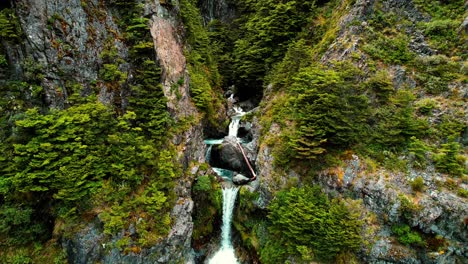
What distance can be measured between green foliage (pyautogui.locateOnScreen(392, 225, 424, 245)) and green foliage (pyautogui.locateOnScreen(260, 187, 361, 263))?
1.61m

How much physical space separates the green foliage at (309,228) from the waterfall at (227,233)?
254 centimetres

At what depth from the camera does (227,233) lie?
15922 mm

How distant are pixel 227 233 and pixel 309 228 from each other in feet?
19.1

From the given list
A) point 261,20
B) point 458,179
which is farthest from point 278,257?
point 261,20

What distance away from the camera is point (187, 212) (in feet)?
47.2

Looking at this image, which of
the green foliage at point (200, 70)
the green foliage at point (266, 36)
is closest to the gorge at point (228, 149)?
the green foliage at point (200, 70)

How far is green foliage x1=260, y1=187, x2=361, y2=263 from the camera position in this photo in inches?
462

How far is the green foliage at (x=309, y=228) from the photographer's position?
11727mm

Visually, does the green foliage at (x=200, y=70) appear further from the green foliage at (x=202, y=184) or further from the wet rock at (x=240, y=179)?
the green foliage at (x=202, y=184)

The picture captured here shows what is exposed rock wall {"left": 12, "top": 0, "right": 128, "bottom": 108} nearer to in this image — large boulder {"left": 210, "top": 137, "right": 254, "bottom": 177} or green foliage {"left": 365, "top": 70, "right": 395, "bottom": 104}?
large boulder {"left": 210, "top": 137, "right": 254, "bottom": 177}

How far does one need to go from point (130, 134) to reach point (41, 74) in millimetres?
5244

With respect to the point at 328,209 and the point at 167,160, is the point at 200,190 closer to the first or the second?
the point at 167,160

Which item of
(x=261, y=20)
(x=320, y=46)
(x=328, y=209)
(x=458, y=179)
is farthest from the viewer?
(x=261, y=20)

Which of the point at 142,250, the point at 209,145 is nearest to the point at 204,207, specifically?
the point at 142,250
